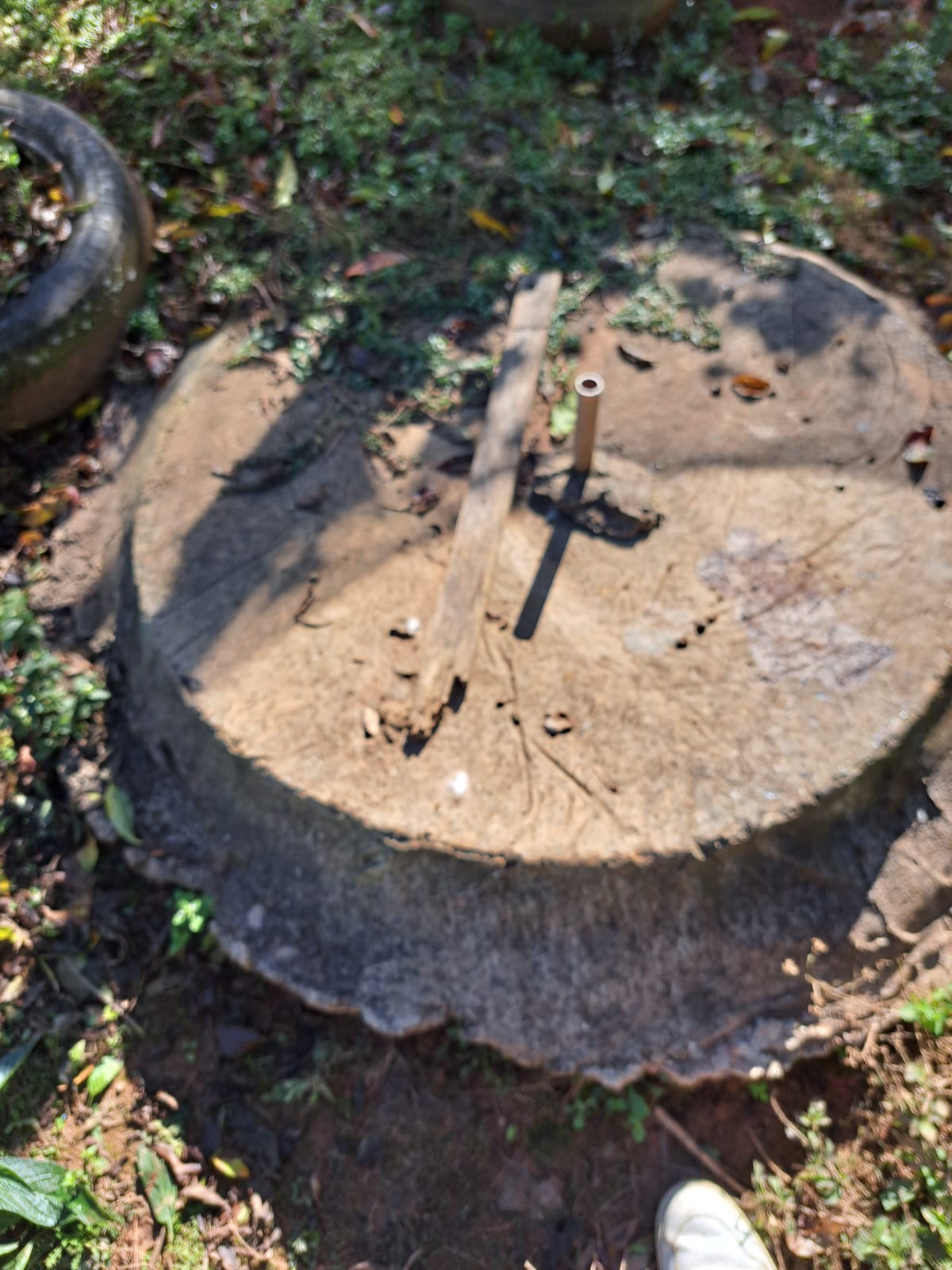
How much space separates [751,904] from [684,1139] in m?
0.70

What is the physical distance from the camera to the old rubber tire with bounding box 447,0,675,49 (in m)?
4.23

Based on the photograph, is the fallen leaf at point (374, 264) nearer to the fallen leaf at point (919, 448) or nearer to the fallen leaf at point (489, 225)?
the fallen leaf at point (489, 225)

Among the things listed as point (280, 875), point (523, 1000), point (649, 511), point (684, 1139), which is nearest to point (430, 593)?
point (649, 511)

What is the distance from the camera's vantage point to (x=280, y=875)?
2.47 m

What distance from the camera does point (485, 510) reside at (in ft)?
8.13

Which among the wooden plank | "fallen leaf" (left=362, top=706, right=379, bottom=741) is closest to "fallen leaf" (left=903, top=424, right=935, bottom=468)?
the wooden plank

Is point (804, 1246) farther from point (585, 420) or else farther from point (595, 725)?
point (585, 420)

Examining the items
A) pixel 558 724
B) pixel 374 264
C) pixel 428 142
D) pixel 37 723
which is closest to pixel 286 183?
pixel 428 142

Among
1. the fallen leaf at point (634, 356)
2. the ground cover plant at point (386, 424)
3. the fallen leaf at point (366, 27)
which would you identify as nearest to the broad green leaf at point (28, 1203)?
the ground cover plant at point (386, 424)

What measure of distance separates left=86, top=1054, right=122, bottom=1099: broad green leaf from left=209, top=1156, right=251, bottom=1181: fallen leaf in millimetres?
405

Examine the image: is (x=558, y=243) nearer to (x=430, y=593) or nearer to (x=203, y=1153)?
(x=430, y=593)

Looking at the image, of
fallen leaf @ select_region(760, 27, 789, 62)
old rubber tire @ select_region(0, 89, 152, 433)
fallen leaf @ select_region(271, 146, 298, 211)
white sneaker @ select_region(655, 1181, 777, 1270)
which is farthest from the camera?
fallen leaf @ select_region(760, 27, 789, 62)

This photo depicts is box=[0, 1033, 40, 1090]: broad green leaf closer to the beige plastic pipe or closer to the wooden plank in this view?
the wooden plank

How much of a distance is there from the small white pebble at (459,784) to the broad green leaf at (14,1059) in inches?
62.5
